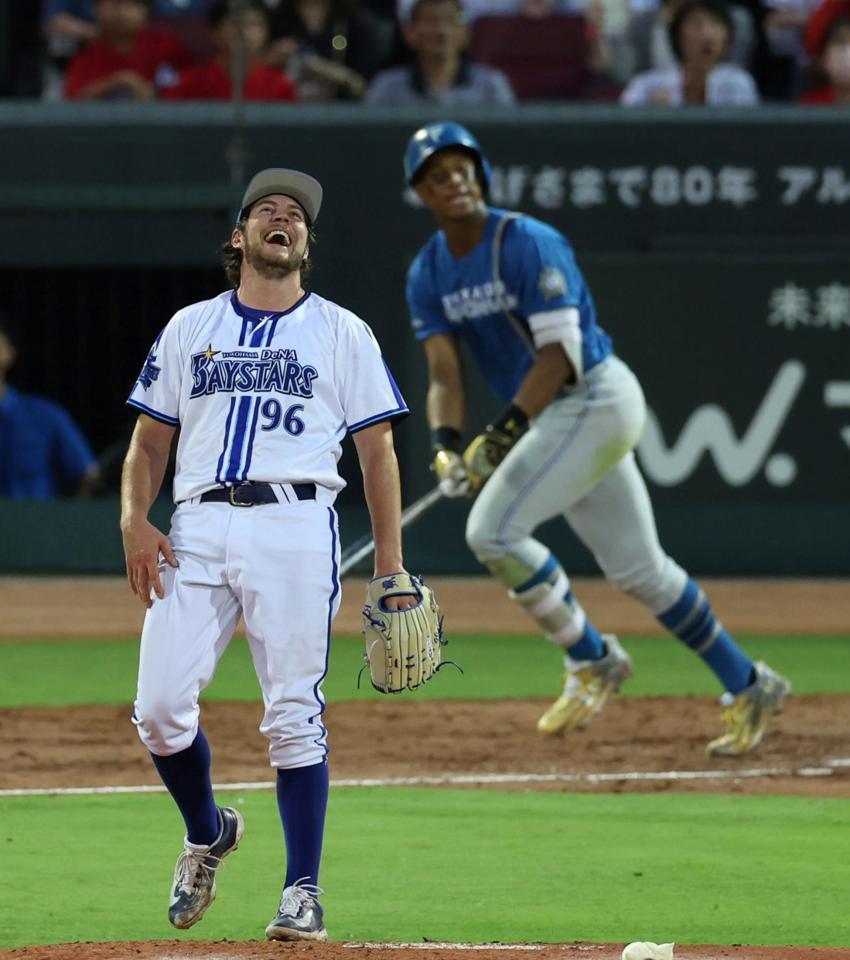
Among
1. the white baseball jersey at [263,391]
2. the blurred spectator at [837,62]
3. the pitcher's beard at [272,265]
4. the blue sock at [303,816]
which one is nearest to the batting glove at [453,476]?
the white baseball jersey at [263,391]

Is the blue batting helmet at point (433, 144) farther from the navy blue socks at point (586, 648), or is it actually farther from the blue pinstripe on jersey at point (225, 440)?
the blue pinstripe on jersey at point (225, 440)

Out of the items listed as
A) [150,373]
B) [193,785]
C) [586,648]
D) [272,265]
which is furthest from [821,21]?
[193,785]

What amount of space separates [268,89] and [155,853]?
8.30 metres

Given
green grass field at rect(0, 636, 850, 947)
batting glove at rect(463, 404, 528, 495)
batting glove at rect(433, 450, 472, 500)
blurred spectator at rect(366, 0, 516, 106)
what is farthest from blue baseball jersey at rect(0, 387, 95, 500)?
green grass field at rect(0, 636, 850, 947)

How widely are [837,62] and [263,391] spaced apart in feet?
31.5

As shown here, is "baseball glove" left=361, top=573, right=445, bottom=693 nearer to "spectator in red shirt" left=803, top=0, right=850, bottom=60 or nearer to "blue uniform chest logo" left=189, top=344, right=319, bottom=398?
"blue uniform chest logo" left=189, top=344, right=319, bottom=398

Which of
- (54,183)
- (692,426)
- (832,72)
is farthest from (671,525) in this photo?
(54,183)

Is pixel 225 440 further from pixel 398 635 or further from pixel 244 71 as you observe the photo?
pixel 244 71

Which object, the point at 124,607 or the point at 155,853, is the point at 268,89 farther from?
the point at 155,853

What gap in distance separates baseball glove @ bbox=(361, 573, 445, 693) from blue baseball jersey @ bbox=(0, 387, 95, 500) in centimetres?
861

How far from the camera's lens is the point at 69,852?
587cm

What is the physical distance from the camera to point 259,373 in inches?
187

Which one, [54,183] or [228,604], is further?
[54,183]

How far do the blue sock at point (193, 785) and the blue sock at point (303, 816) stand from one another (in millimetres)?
197
